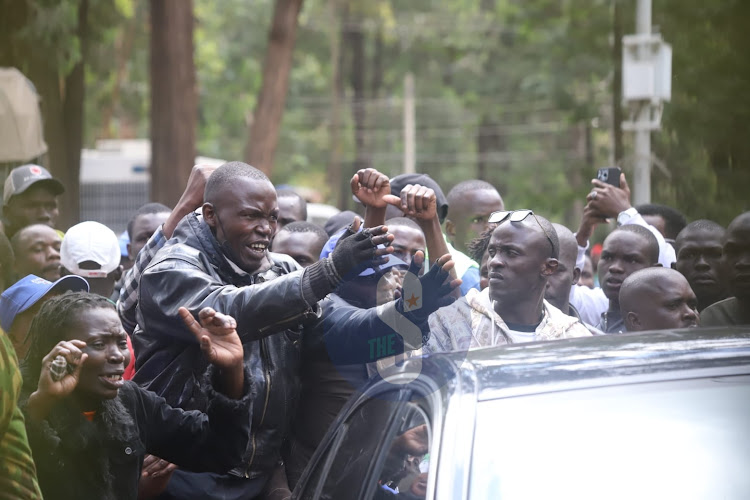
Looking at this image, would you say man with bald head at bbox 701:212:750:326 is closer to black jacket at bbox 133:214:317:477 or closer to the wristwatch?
the wristwatch

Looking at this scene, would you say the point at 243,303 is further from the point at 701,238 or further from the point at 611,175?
the point at 701,238

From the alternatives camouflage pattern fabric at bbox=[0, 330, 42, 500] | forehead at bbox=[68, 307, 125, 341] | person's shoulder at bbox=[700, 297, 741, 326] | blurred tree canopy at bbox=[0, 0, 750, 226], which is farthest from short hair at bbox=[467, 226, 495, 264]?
blurred tree canopy at bbox=[0, 0, 750, 226]

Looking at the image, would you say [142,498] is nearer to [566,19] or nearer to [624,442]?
[624,442]

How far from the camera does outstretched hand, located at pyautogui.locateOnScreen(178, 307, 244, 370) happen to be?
3.62 m

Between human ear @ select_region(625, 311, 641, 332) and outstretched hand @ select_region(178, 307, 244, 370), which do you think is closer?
outstretched hand @ select_region(178, 307, 244, 370)

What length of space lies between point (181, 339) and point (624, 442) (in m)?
1.92

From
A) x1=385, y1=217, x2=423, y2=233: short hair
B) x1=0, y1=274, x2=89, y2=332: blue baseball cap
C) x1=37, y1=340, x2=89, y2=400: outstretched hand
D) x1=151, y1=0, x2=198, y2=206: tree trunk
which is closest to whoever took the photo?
x1=37, y1=340, x2=89, y2=400: outstretched hand

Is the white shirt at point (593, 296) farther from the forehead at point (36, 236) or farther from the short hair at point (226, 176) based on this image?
the forehead at point (36, 236)

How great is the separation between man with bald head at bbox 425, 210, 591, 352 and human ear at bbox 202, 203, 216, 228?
1040mm

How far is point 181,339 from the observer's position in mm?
4031

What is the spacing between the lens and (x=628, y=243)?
6.25 m

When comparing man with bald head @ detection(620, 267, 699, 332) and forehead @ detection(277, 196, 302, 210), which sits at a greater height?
forehead @ detection(277, 196, 302, 210)

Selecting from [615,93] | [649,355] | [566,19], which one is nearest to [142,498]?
[649,355]

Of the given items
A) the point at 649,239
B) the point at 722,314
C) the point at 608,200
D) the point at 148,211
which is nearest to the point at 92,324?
the point at 722,314
